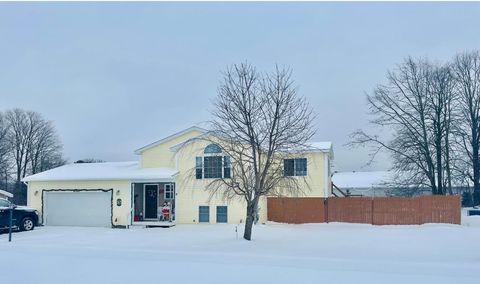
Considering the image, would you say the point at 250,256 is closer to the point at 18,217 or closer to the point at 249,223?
the point at 249,223

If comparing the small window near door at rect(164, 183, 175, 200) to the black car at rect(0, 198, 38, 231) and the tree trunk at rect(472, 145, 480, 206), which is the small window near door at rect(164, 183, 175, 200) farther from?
the tree trunk at rect(472, 145, 480, 206)

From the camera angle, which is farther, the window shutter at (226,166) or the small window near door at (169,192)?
the small window near door at (169,192)

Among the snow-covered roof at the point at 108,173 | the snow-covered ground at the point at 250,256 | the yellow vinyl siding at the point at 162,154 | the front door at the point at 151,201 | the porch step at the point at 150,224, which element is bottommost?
the porch step at the point at 150,224

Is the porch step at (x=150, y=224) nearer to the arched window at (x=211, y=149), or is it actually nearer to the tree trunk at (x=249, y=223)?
the arched window at (x=211, y=149)

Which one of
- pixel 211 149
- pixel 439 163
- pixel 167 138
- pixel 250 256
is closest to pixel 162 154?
pixel 167 138

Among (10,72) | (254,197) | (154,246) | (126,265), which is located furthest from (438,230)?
(10,72)

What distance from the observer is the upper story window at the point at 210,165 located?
23969 millimetres

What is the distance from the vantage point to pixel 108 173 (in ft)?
83.8

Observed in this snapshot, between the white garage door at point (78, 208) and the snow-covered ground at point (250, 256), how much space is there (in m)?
3.41

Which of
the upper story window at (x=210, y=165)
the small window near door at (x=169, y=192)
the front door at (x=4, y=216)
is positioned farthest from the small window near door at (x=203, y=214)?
the front door at (x=4, y=216)

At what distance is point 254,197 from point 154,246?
13.8ft

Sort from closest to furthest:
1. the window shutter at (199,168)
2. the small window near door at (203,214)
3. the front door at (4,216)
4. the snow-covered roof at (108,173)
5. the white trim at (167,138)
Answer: the front door at (4,216) → the small window near door at (203,214) → the snow-covered roof at (108,173) → the window shutter at (199,168) → the white trim at (167,138)

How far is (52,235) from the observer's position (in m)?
20.2

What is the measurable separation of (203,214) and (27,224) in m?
8.87
